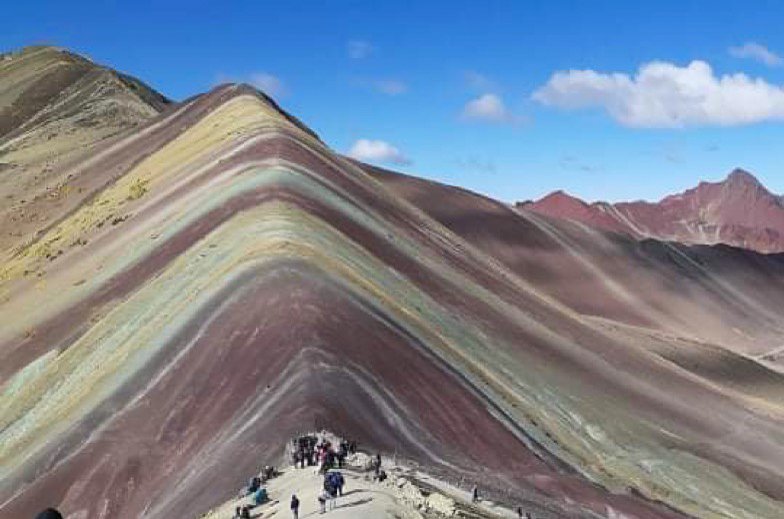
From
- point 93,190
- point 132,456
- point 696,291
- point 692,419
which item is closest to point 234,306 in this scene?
point 132,456

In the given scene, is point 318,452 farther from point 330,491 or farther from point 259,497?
point 330,491

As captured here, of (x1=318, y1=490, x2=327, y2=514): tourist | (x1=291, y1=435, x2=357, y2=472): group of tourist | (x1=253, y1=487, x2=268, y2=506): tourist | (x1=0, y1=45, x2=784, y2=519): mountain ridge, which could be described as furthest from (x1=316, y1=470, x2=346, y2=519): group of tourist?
(x1=0, y1=45, x2=784, y2=519): mountain ridge

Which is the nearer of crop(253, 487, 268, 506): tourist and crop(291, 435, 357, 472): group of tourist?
crop(253, 487, 268, 506): tourist

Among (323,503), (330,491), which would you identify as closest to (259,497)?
(330,491)

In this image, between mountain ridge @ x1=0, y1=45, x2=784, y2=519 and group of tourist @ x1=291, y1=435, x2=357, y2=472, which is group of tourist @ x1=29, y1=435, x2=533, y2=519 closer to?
group of tourist @ x1=291, y1=435, x2=357, y2=472

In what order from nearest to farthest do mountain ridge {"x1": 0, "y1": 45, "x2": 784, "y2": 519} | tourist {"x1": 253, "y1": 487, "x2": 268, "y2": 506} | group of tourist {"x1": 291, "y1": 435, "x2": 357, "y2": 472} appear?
1. tourist {"x1": 253, "y1": 487, "x2": 268, "y2": 506}
2. group of tourist {"x1": 291, "y1": 435, "x2": 357, "y2": 472}
3. mountain ridge {"x1": 0, "y1": 45, "x2": 784, "y2": 519}

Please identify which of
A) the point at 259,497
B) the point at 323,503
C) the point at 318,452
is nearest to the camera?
the point at 323,503

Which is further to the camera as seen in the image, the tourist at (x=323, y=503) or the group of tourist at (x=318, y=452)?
the group of tourist at (x=318, y=452)

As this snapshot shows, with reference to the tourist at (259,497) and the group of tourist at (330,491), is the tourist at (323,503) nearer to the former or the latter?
the group of tourist at (330,491)

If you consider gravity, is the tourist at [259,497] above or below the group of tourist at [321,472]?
below

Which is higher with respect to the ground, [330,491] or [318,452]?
[318,452]

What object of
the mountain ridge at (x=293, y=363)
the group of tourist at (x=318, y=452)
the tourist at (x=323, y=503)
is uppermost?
the mountain ridge at (x=293, y=363)

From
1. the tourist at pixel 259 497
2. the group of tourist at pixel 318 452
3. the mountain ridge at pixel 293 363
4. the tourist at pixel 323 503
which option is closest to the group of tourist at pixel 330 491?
the tourist at pixel 323 503
